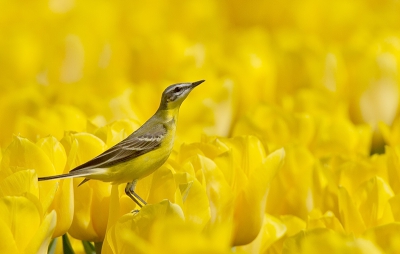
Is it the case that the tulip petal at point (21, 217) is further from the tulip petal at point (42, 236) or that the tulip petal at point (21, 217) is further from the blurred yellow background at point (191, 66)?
the blurred yellow background at point (191, 66)

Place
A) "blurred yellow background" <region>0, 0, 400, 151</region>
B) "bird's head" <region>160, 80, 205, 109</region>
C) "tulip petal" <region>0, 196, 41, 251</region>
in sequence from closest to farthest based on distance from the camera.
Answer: "tulip petal" <region>0, 196, 41, 251</region> < "bird's head" <region>160, 80, 205, 109</region> < "blurred yellow background" <region>0, 0, 400, 151</region>

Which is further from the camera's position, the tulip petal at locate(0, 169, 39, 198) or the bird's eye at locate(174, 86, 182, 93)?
the bird's eye at locate(174, 86, 182, 93)

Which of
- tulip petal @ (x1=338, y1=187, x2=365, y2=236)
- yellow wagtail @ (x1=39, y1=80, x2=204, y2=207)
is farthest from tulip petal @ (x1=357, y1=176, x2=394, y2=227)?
yellow wagtail @ (x1=39, y1=80, x2=204, y2=207)

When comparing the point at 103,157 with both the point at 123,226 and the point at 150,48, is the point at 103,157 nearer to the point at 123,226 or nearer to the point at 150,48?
the point at 123,226

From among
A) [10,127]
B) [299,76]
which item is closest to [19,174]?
[10,127]

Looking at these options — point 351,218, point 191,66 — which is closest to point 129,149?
point 351,218

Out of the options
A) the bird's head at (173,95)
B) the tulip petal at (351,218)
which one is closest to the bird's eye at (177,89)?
the bird's head at (173,95)

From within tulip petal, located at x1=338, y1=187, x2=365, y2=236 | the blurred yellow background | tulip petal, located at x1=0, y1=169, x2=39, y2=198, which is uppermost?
tulip petal, located at x1=0, y1=169, x2=39, y2=198

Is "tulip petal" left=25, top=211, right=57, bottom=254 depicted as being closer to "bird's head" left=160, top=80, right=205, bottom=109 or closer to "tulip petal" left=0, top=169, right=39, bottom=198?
"tulip petal" left=0, top=169, right=39, bottom=198
